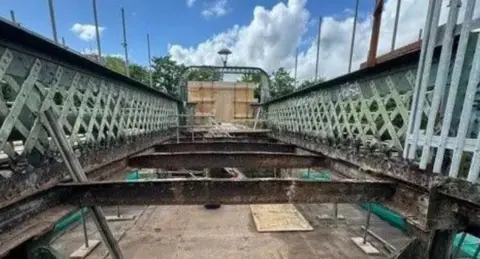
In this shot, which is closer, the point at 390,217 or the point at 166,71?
the point at 390,217

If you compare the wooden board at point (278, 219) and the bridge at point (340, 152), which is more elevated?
the bridge at point (340, 152)

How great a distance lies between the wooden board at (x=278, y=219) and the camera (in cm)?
550

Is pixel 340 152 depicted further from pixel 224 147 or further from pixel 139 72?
pixel 139 72

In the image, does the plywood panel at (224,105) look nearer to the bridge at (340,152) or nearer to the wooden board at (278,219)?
the wooden board at (278,219)

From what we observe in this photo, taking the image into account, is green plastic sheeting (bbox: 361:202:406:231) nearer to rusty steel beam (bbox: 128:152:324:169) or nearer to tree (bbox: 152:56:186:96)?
rusty steel beam (bbox: 128:152:324:169)

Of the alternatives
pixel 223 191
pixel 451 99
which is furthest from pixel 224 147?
pixel 451 99

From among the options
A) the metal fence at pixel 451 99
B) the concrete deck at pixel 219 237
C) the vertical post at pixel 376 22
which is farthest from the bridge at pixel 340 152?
the concrete deck at pixel 219 237

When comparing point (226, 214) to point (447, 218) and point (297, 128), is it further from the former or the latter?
point (447, 218)

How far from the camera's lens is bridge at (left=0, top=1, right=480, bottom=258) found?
185 centimetres

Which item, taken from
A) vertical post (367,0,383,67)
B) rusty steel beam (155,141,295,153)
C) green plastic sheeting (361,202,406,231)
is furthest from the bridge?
green plastic sheeting (361,202,406,231)

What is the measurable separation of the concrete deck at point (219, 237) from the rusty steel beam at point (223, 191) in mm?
2503

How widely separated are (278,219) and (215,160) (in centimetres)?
256

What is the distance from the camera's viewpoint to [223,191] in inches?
98.2

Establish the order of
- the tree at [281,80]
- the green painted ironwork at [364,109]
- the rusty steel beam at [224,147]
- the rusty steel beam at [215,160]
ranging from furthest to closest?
the tree at [281,80]
the rusty steel beam at [224,147]
the rusty steel beam at [215,160]
the green painted ironwork at [364,109]
